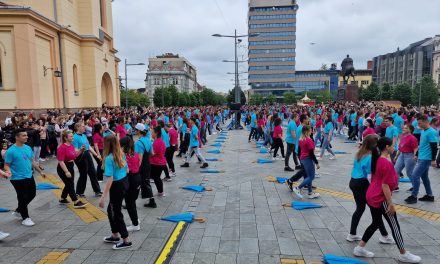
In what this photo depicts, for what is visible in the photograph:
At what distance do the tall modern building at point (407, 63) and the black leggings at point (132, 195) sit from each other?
300 ft

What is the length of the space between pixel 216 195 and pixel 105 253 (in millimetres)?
3465

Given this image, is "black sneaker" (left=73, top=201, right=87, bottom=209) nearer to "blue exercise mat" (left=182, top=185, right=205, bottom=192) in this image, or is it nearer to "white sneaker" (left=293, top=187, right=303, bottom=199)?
"blue exercise mat" (left=182, top=185, right=205, bottom=192)

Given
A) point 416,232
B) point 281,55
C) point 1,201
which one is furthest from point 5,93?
point 281,55

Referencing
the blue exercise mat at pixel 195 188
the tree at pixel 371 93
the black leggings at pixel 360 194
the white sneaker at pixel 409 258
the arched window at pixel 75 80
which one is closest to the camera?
the white sneaker at pixel 409 258

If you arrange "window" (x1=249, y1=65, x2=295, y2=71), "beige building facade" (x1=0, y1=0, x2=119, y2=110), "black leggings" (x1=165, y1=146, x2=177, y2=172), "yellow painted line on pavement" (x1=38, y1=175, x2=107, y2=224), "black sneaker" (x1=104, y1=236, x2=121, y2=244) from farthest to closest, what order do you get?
1. "window" (x1=249, y1=65, x2=295, y2=71)
2. "beige building facade" (x1=0, y1=0, x2=119, y2=110)
3. "black leggings" (x1=165, y1=146, x2=177, y2=172)
4. "yellow painted line on pavement" (x1=38, y1=175, x2=107, y2=224)
5. "black sneaker" (x1=104, y1=236, x2=121, y2=244)

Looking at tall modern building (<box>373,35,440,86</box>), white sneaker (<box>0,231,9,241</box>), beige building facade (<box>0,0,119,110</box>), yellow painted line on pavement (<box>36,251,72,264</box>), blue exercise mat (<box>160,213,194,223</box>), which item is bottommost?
yellow painted line on pavement (<box>36,251,72,264</box>)

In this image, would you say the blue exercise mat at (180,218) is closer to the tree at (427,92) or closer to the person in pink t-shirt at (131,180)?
the person in pink t-shirt at (131,180)

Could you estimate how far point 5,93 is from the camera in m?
23.0

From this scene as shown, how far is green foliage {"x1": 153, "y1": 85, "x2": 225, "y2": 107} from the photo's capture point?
71.5 meters

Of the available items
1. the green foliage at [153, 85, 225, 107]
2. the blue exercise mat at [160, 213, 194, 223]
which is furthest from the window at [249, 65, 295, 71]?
the blue exercise mat at [160, 213, 194, 223]

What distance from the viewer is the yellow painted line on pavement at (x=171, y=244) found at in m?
4.59

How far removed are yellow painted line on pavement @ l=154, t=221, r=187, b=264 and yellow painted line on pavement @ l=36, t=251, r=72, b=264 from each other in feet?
4.49

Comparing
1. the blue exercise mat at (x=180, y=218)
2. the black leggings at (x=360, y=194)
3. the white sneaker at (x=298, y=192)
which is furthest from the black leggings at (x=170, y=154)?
the black leggings at (x=360, y=194)

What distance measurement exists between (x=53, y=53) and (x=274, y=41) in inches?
3665
